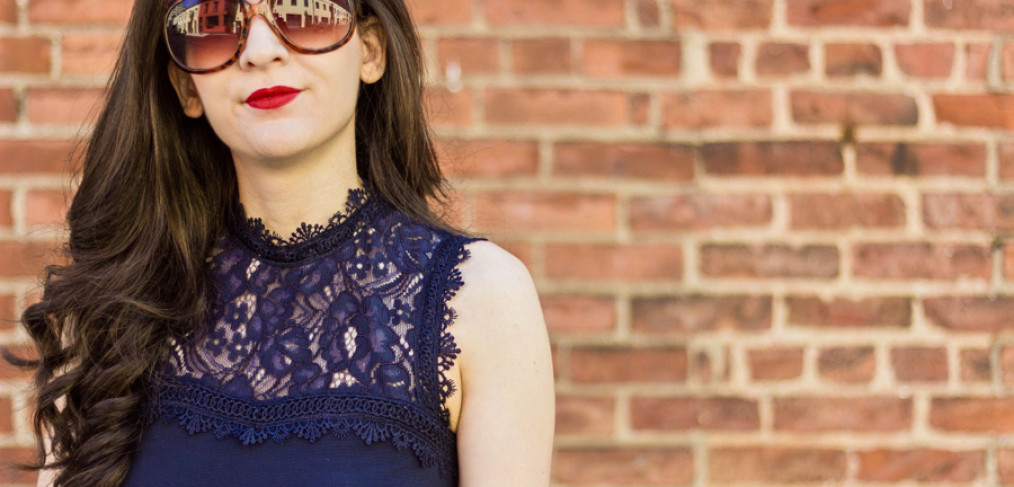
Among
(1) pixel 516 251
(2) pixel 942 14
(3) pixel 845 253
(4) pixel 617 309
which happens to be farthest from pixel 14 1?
(2) pixel 942 14

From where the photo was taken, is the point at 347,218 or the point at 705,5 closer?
the point at 347,218

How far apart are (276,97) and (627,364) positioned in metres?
1.11

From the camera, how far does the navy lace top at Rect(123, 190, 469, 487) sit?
150 cm

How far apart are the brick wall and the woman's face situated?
646 millimetres

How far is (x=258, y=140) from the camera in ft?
5.12

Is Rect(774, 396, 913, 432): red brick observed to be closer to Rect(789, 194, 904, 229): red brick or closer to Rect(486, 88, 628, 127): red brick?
Rect(789, 194, 904, 229): red brick

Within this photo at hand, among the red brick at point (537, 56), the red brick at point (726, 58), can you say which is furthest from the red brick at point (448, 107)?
the red brick at point (726, 58)

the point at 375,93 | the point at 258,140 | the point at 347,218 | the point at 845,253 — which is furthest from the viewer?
the point at 845,253

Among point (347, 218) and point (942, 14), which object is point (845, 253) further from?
point (347, 218)

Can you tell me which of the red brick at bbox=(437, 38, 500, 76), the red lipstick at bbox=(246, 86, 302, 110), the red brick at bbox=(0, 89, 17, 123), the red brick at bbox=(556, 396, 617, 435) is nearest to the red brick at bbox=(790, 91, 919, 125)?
the red brick at bbox=(437, 38, 500, 76)

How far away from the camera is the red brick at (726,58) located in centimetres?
217

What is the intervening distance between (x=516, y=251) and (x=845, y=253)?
834mm

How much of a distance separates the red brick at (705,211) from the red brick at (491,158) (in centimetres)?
29

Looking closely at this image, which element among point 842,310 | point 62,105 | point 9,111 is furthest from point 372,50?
point 842,310
